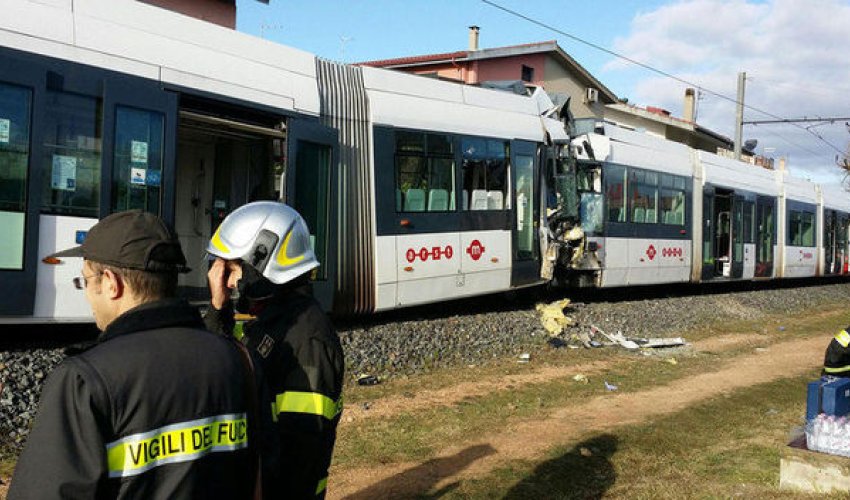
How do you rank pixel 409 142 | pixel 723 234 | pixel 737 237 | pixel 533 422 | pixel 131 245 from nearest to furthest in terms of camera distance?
pixel 131 245 → pixel 533 422 → pixel 409 142 → pixel 723 234 → pixel 737 237

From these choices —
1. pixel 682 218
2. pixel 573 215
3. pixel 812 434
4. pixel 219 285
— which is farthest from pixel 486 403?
pixel 682 218

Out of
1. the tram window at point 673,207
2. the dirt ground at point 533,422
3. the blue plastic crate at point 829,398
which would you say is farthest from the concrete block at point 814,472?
the tram window at point 673,207

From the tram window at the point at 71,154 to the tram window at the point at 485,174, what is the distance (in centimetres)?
580

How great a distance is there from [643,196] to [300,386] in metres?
16.1

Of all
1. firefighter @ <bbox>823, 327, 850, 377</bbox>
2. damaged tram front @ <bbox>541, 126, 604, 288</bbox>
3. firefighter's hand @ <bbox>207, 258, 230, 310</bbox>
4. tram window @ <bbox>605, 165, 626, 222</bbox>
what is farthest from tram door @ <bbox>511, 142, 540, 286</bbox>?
firefighter's hand @ <bbox>207, 258, 230, 310</bbox>

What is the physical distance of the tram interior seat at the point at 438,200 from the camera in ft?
36.1

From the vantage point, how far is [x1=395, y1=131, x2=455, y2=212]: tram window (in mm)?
10555

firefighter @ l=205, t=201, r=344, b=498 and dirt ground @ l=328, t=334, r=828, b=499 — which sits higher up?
firefighter @ l=205, t=201, r=344, b=498

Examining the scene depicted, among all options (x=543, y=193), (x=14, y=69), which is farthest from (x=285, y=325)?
(x=543, y=193)

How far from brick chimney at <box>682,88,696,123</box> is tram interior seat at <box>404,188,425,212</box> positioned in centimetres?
4117

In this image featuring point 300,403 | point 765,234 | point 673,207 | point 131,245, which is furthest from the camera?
point 765,234

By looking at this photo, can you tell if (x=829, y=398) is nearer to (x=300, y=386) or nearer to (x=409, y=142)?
(x=300, y=386)

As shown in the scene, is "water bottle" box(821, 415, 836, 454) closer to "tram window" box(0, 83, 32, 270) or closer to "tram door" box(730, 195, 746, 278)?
"tram window" box(0, 83, 32, 270)

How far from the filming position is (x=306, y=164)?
9102mm
